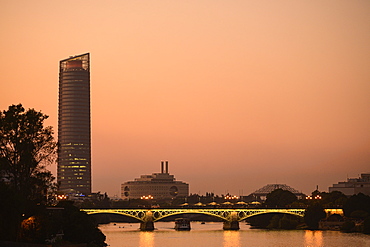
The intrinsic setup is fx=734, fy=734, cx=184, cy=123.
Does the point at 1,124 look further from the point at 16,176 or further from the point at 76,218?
the point at 76,218

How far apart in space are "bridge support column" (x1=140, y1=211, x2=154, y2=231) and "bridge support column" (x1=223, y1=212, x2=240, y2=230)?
17.4m

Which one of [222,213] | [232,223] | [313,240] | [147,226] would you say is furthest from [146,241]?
[222,213]

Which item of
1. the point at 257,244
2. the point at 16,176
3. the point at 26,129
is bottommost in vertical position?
the point at 257,244

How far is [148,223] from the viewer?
173m

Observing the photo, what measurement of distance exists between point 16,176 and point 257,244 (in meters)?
53.5

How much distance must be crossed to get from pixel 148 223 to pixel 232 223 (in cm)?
1979

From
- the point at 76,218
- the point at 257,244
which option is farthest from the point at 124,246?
the point at 76,218

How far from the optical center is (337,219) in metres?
170

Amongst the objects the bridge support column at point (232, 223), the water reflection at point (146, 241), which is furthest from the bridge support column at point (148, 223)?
the water reflection at point (146, 241)

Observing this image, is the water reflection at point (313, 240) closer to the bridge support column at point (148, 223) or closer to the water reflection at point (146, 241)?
the water reflection at point (146, 241)

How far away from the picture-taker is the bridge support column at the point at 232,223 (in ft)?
563

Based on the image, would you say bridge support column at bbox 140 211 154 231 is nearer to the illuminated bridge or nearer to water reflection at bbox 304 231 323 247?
the illuminated bridge

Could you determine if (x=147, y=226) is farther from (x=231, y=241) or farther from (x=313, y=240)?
(x=313, y=240)

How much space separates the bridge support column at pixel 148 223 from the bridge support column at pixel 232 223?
57.0 feet
